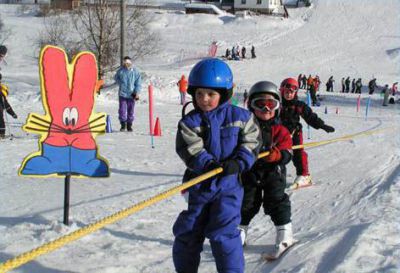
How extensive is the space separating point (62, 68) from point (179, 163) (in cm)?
455

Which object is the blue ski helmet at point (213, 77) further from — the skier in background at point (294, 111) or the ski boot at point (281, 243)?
the skier in background at point (294, 111)

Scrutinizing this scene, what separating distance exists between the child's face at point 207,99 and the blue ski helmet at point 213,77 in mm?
38

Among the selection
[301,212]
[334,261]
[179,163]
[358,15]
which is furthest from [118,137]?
[358,15]

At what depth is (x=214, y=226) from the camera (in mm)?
3504

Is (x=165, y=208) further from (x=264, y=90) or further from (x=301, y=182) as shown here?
(x=264, y=90)

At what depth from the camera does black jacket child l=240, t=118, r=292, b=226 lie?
4.41m

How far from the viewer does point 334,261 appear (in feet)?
12.5

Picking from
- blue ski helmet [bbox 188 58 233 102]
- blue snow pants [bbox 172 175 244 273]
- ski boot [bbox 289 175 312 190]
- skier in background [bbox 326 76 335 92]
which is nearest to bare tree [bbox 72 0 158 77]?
skier in background [bbox 326 76 335 92]

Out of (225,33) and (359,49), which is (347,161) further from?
(225,33)

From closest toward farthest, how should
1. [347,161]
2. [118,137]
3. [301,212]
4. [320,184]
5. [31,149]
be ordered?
1. [301,212]
2. [320,184]
3. [347,161]
4. [31,149]
5. [118,137]

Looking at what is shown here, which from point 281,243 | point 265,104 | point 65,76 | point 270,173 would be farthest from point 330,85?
point 65,76

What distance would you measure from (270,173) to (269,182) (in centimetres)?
8

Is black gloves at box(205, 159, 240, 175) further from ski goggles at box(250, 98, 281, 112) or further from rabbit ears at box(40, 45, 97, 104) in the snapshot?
rabbit ears at box(40, 45, 97, 104)

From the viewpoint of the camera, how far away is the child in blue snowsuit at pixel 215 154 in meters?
3.47
